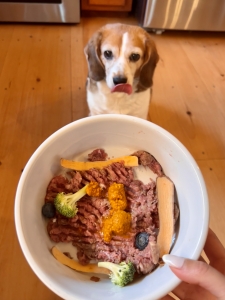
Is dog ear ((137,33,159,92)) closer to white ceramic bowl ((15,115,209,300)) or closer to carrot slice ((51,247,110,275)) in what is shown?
white ceramic bowl ((15,115,209,300))

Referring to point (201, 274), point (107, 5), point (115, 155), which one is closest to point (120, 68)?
point (115, 155)

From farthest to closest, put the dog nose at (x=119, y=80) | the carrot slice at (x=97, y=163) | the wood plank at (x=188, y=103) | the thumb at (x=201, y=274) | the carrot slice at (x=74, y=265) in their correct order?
the wood plank at (x=188, y=103) < the dog nose at (x=119, y=80) < the carrot slice at (x=97, y=163) < the carrot slice at (x=74, y=265) < the thumb at (x=201, y=274)

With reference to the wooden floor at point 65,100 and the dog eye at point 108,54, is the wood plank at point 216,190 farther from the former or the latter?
the dog eye at point 108,54

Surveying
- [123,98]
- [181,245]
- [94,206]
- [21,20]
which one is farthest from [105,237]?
[21,20]

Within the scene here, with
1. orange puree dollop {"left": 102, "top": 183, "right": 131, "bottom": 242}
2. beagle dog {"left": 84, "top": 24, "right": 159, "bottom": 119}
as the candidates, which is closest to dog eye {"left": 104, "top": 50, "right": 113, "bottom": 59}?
beagle dog {"left": 84, "top": 24, "right": 159, "bottom": 119}

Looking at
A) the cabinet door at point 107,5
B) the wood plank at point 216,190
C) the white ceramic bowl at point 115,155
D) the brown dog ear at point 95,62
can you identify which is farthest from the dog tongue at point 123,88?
the cabinet door at point 107,5

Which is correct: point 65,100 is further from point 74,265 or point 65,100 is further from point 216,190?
point 74,265

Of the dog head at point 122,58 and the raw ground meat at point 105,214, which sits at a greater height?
the dog head at point 122,58
